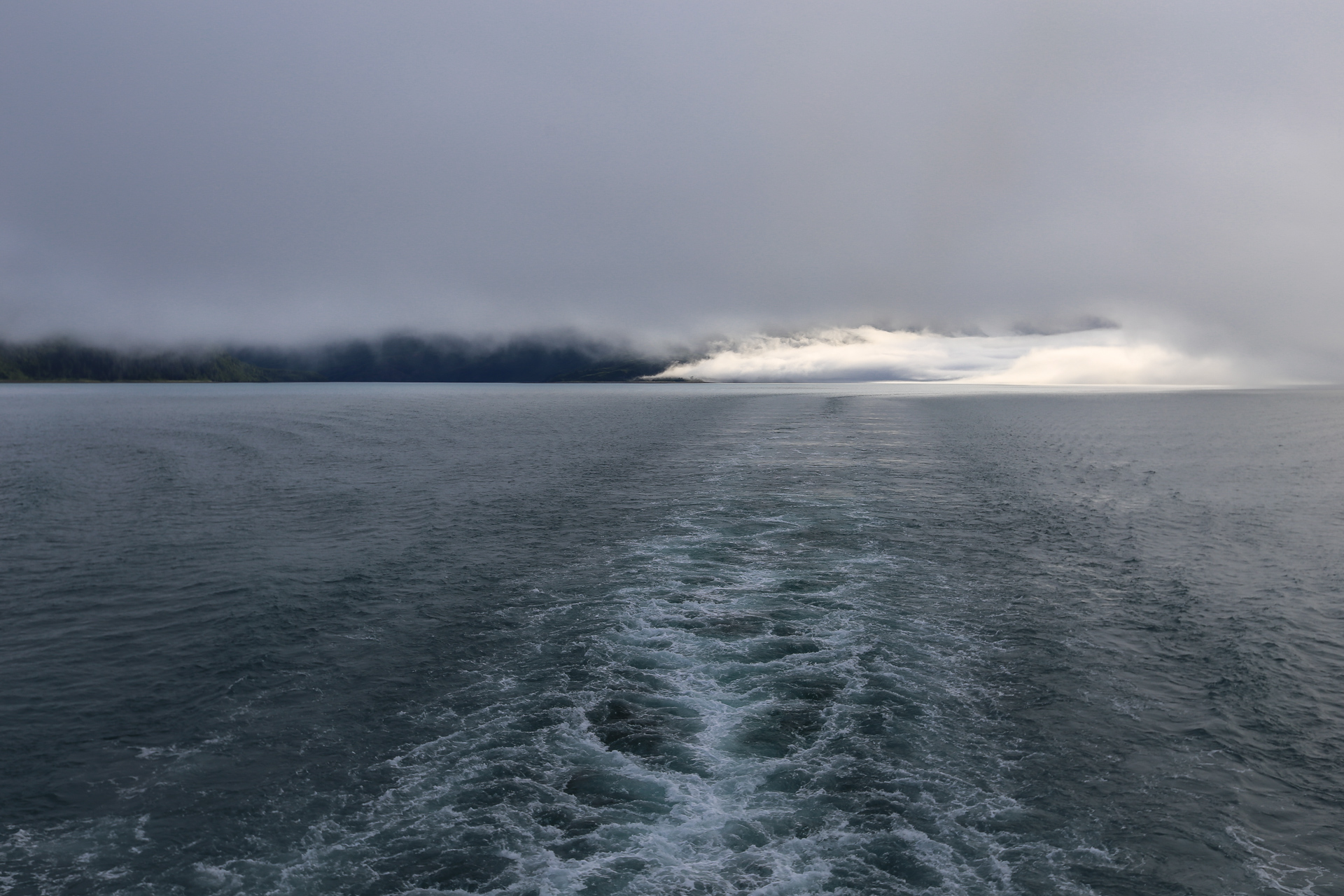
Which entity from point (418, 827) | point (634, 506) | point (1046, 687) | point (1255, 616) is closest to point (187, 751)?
point (418, 827)

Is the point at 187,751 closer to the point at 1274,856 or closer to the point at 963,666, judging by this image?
the point at 963,666

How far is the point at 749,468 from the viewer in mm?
61375

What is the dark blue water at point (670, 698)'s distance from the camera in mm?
13062

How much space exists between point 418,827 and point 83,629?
1791cm

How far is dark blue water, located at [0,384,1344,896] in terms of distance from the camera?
42.9 ft

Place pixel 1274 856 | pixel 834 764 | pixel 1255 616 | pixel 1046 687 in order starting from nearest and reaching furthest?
pixel 1274 856 → pixel 834 764 → pixel 1046 687 → pixel 1255 616

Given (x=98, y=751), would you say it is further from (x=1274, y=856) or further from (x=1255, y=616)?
(x=1255, y=616)

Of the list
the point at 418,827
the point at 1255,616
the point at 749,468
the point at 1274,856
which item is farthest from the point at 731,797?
the point at 749,468

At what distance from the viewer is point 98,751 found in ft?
54.1

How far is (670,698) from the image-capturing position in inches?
741

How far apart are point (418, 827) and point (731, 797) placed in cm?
610

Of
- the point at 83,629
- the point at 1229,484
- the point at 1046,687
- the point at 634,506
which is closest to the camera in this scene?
the point at 1046,687

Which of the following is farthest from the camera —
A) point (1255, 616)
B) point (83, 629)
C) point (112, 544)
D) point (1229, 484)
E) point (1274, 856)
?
point (1229, 484)

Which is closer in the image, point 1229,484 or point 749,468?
point 1229,484
